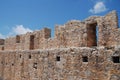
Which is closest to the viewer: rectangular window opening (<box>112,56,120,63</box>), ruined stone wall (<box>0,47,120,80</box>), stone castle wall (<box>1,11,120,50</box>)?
rectangular window opening (<box>112,56,120,63</box>)

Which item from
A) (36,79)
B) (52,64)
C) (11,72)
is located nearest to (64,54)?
(52,64)

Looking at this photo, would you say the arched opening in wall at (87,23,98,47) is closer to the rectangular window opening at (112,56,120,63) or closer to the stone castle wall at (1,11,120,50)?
the stone castle wall at (1,11,120,50)

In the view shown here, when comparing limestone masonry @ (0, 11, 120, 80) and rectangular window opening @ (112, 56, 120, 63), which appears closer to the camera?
rectangular window opening @ (112, 56, 120, 63)

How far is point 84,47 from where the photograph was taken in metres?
12.9

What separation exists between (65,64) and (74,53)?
1044mm

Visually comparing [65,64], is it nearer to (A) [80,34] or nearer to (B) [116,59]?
(A) [80,34]

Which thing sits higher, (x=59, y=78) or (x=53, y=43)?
(x=53, y=43)

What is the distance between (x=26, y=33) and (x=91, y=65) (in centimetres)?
861

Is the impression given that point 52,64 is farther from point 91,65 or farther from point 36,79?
point 91,65

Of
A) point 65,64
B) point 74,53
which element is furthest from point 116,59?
point 65,64

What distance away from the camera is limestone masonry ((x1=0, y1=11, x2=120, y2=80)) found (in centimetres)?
1159

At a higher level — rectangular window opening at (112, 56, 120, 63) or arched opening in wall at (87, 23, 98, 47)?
arched opening in wall at (87, 23, 98, 47)

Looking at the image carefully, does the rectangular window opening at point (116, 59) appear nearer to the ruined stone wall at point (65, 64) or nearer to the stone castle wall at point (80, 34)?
the ruined stone wall at point (65, 64)

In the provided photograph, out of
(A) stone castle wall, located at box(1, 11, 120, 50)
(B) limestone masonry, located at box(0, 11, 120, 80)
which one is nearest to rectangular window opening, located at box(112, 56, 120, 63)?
(B) limestone masonry, located at box(0, 11, 120, 80)
